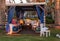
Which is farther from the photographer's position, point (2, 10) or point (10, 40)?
point (2, 10)

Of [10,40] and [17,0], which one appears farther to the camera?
[17,0]

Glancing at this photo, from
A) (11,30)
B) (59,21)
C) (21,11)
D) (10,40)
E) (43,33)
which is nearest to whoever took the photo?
(10,40)

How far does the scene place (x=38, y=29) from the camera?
58.2 ft

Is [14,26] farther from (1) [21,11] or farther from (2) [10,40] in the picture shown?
(1) [21,11]

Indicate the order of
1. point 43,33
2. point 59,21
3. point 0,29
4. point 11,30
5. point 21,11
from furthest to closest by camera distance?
point 21,11 < point 59,21 < point 0,29 < point 11,30 < point 43,33

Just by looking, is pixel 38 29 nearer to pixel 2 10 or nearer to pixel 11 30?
pixel 11 30

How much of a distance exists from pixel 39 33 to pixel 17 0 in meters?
3.12

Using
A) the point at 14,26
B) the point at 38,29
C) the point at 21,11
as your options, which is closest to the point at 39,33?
the point at 38,29

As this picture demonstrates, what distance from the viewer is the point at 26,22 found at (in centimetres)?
2286

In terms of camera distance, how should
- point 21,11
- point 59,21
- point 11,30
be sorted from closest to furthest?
point 11,30 < point 59,21 < point 21,11

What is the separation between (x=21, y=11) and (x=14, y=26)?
6815mm

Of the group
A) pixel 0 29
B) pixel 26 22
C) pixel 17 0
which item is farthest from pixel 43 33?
pixel 26 22

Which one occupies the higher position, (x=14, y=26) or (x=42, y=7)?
(x=42, y=7)

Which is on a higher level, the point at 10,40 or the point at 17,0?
the point at 17,0
